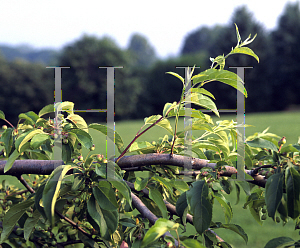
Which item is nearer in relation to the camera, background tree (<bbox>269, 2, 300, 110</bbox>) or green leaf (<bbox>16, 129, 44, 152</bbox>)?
green leaf (<bbox>16, 129, 44, 152</bbox>)

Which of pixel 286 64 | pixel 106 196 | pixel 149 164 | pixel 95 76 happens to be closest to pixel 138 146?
pixel 149 164

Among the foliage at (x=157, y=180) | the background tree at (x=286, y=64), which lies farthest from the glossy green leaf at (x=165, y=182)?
the background tree at (x=286, y=64)

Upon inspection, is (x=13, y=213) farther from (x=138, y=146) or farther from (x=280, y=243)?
(x=280, y=243)

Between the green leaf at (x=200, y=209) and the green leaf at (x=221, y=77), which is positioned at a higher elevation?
the green leaf at (x=221, y=77)

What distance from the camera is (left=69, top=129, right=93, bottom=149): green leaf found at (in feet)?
2.51

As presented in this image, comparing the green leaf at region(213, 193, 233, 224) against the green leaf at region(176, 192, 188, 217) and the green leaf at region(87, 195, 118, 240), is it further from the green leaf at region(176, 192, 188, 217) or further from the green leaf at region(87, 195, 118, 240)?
the green leaf at region(87, 195, 118, 240)

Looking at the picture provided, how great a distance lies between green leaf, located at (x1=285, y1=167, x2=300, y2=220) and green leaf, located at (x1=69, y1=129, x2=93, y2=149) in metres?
0.47

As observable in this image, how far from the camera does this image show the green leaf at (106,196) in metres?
0.68

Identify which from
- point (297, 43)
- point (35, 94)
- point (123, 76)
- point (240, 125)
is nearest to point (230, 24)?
point (297, 43)

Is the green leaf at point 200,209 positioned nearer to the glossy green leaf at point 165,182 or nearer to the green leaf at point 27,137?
the glossy green leaf at point 165,182

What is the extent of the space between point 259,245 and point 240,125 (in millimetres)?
2914

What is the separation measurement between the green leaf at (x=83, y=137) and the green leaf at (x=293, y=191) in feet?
1.54

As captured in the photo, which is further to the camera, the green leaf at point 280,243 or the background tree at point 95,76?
the background tree at point 95,76

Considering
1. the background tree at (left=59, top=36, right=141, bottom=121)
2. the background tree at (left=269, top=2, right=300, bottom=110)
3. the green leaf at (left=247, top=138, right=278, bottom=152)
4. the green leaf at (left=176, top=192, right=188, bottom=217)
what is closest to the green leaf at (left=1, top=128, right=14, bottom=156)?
the green leaf at (left=176, top=192, right=188, bottom=217)
